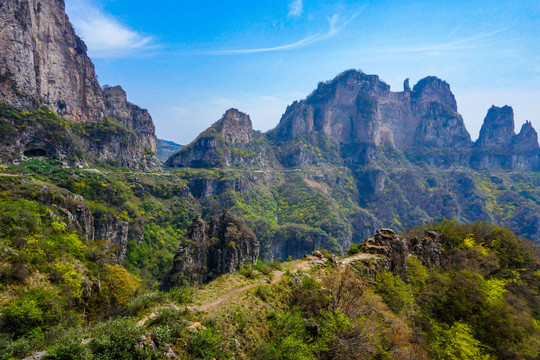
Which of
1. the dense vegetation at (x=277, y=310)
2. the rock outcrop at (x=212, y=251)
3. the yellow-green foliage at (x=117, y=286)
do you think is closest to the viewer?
the dense vegetation at (x=277, y=310)

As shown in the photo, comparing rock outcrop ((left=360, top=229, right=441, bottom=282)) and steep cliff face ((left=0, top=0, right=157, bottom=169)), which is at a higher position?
steep cliff face ((left=0, top=0, right=157, bottom=169))

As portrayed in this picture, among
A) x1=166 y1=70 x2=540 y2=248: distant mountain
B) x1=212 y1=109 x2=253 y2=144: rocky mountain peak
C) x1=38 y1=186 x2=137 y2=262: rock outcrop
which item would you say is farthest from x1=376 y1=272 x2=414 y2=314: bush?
x1=212 y1=109 x2=253 y2=144: rocky mountain peak

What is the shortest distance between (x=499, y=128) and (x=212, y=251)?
258m

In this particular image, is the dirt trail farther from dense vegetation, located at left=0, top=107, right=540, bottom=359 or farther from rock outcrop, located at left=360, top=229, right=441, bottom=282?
rock outcrop, located at left=360, top=229, right=441, bottom=282

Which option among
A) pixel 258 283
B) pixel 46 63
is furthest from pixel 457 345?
pixel 46 63

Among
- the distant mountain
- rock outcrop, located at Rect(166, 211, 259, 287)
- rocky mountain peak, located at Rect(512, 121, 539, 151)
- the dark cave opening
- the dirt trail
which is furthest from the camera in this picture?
rocky mountain peak, located at Rect(512, 121, 539, 151)

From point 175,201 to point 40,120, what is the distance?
47.1 m

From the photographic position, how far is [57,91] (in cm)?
8219

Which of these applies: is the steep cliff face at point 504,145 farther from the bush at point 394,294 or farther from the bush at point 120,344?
the bush at point 120,344

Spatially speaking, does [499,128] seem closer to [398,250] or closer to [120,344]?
[398,250]

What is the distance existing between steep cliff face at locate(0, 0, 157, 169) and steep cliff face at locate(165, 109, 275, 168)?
83.0ft

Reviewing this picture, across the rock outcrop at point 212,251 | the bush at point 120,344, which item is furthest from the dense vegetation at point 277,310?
the rock outcrop at point 212,251

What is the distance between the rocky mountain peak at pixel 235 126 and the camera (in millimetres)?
155625

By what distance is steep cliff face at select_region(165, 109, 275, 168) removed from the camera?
13962 centimetres
